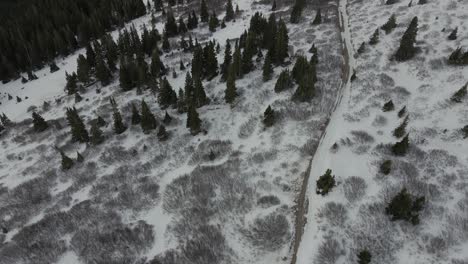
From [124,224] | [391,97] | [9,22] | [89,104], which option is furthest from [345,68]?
[9,22]

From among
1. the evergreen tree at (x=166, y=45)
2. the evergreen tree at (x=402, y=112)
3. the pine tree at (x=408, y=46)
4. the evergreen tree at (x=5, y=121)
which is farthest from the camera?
the evergreen tree at (x=166, y=45)

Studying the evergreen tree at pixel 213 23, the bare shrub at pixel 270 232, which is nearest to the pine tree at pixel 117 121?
the bare shrub at pixel 270 232

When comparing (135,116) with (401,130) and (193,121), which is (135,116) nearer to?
(193,121)

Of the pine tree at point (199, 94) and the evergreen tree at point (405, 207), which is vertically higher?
the pine tree at point (199, 94)

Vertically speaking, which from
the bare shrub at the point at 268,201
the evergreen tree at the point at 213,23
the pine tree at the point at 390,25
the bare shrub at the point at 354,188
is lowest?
the bare shrub at the point at 268,201

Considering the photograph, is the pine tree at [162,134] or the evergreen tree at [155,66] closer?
the pine tree at [162,134]

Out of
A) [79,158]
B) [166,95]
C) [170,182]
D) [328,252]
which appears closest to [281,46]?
[166,95]

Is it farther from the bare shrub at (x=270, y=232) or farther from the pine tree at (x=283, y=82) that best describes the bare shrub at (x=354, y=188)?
the pine tree at (x=283, y=82)
